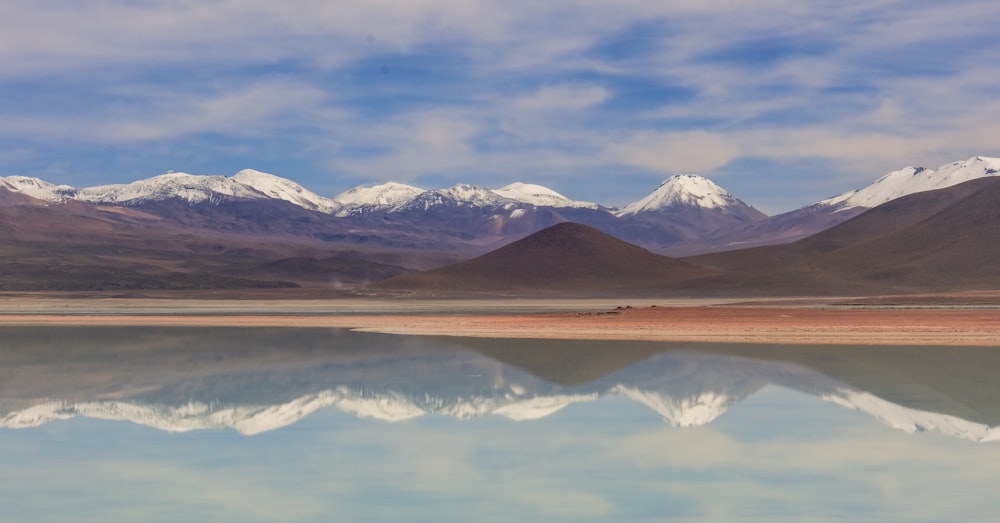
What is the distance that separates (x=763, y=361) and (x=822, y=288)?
316 feet

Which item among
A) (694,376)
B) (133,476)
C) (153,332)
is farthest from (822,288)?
(133,476)

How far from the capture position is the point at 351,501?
44.0 feet

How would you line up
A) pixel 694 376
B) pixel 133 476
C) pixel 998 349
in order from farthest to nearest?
pixel 998 349 → pixel 694 376 → pixel 133 476

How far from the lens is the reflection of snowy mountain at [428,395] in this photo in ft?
67.4

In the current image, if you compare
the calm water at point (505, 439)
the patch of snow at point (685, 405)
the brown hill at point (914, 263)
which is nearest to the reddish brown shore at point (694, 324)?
the calm water at point (505, 439)

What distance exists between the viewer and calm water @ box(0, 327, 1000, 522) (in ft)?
43.3

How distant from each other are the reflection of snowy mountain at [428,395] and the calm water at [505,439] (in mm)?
94

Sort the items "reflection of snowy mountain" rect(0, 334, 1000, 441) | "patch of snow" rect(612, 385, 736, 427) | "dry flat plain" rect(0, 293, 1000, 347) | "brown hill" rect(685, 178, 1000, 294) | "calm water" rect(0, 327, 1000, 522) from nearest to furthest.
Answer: "calm water" rect(0, 327, 1000, 522), "patch of snow" rect(612, 385, 736, 427), "reflection of snowy mountain" rect(0, 334, 1000, 441), "dry flat plain" rect(0, 293, 1000, 347), "brown hill" rect(685, 178, 1000, 294)

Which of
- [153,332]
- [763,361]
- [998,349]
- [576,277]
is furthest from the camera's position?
[576,277]

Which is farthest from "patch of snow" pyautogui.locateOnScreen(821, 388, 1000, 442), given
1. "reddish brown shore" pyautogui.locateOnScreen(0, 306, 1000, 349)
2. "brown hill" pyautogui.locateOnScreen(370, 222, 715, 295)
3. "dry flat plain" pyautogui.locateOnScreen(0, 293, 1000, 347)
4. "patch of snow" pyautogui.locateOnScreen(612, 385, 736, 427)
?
"brown hill" pyautogui.locateOnScreen(370, 222, 715, 295)

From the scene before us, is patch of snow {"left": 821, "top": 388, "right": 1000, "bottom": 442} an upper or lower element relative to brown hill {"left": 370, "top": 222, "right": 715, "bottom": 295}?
lower

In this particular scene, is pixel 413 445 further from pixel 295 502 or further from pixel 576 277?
pixel 576 277

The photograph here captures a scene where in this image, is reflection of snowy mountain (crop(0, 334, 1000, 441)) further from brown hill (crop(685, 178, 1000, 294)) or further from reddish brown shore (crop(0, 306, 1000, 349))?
brown hill (crop(685, 178, 1000, 294))

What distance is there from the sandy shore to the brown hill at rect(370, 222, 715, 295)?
70.0 m
